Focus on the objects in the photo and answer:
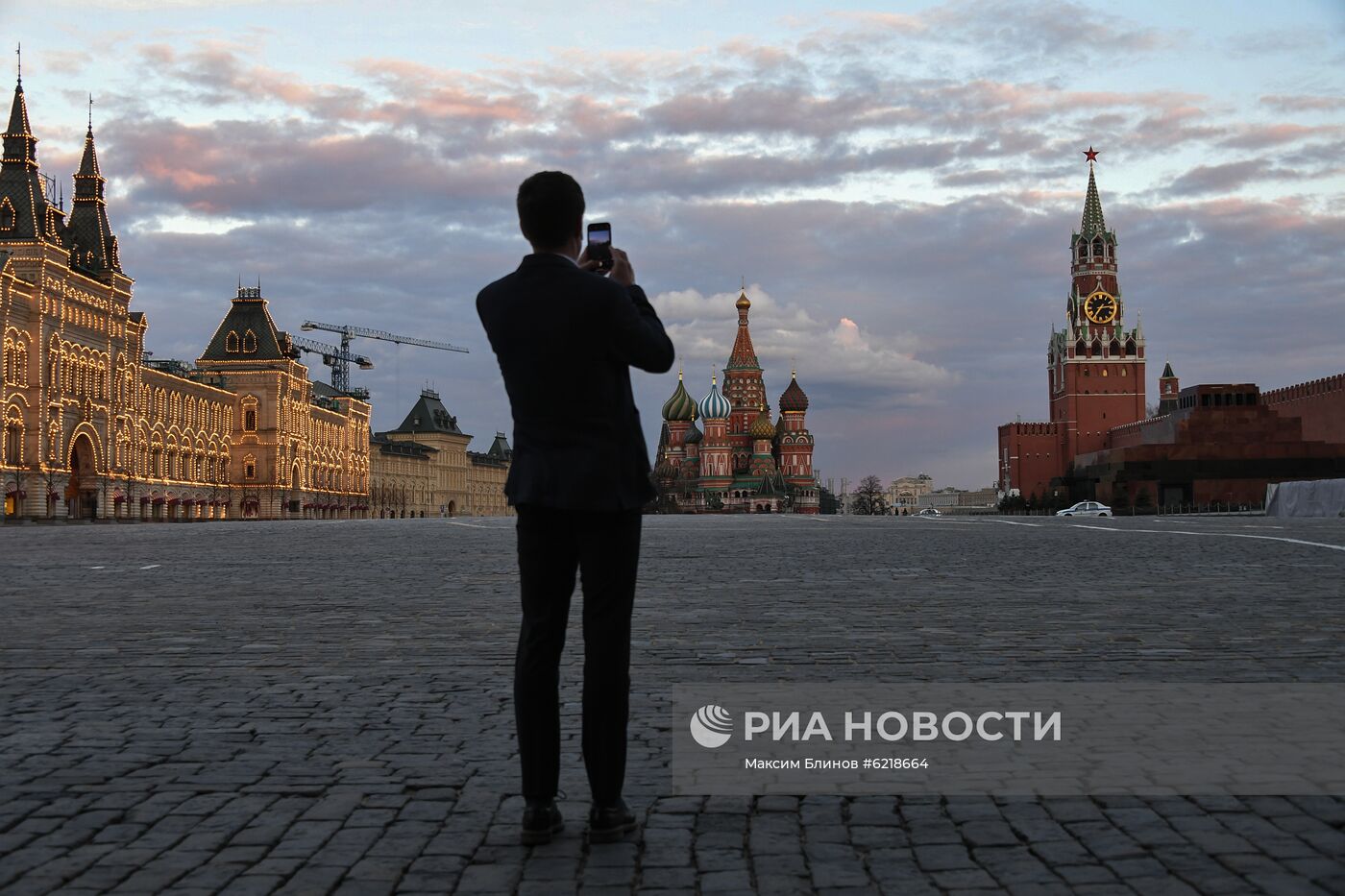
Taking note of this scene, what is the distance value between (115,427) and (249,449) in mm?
29555

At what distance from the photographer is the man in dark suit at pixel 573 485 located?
376 cm

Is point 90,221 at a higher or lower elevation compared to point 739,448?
higher

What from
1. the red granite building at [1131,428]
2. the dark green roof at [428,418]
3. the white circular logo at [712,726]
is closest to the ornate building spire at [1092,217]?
the red granite building at [1131,428]

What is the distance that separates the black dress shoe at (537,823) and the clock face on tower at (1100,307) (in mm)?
145116

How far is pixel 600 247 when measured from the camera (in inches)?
156

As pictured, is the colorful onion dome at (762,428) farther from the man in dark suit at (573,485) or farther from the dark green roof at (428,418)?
the man in dark suit at (573,485)

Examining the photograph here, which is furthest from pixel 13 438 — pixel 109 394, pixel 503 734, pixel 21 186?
pixel 503 734

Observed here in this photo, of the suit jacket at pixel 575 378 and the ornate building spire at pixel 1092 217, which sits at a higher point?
the ornate building spire at pixel 1092 217

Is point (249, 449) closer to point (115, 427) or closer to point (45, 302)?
point (115, 427)

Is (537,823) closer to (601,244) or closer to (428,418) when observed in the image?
(601,244)

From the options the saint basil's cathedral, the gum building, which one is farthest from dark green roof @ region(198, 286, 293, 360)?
the saint basil's cathedral

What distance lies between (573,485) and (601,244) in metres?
0.73

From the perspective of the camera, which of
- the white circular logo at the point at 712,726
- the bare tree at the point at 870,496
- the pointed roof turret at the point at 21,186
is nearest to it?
the white circular logo at the point at 712,726

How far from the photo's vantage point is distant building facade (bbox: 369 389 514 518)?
145000 mm
